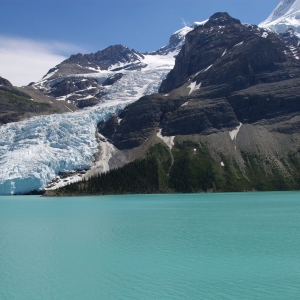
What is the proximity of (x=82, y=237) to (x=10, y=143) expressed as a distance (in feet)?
502

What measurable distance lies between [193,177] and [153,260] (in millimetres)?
125569

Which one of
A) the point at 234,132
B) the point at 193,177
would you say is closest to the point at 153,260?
the point at 193,177

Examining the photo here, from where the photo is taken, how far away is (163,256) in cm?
3719

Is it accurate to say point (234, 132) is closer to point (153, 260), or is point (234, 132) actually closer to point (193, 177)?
point (193, 177)

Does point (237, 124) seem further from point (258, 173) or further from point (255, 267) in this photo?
point (255, 267)

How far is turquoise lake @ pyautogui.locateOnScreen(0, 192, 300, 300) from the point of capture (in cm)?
2767

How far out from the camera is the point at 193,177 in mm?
160250

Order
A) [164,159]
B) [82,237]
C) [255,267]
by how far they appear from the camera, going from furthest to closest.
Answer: [164,159]
[82,237]
[255,267]

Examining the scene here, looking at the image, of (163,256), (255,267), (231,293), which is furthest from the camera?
(163,256)

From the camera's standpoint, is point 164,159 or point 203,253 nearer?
point 203,253

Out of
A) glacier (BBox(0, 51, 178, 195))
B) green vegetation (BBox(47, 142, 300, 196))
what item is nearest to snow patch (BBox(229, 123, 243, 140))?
green vegetation (BBox(47, 142, 300, 196))

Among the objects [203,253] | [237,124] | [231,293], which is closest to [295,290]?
[231,293]

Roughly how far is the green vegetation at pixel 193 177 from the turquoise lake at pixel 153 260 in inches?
3844

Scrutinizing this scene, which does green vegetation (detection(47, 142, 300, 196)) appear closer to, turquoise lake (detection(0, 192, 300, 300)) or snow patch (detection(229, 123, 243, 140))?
snow patch (detection(229, 123, 243, 140))
